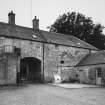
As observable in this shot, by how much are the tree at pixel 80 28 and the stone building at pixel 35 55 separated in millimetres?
13238

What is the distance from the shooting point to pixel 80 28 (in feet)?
134

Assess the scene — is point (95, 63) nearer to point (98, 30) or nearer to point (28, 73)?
point (28, 73)

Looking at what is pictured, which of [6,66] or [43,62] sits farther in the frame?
[43,62]

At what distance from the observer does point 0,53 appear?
18984 millimetres

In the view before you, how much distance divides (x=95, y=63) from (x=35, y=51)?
26.9 ft

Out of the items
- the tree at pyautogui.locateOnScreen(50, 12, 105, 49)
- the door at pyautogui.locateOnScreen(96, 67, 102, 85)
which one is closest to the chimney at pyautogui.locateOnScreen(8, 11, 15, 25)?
the door at pyautogui.locateOnScreen(96, 67, 102, 85)

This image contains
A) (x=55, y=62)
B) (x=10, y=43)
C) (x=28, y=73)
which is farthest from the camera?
(x=28, y=73)

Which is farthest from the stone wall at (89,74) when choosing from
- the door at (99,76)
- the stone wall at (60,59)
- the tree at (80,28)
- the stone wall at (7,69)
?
the tree at (80,28)

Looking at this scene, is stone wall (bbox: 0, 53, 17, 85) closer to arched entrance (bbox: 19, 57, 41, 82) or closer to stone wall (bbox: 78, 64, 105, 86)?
arched entrance (bbox: 19, 57, 41, 82)

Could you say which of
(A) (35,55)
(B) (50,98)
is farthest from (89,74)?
(B) (50,98)

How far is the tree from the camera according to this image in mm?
40750

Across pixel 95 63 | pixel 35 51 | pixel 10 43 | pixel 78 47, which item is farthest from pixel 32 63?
pixel 95 63

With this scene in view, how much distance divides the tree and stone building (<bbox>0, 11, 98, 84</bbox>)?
1324 centimetres

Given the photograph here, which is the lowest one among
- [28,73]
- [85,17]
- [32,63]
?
[28,73]
